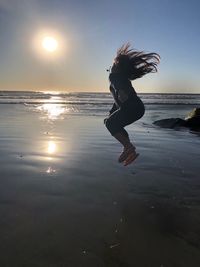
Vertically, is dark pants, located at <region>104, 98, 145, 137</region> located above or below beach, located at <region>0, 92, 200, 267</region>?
above

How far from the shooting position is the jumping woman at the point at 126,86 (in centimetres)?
671

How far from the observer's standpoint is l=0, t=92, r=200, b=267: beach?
378 cm

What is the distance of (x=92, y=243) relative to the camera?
4035 mm

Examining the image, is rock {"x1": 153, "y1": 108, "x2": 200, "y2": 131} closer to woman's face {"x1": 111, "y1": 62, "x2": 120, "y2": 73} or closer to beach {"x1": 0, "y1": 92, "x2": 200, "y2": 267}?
beach {"x1": 0, "y1": 92, "x2": 200, "y2": 267}

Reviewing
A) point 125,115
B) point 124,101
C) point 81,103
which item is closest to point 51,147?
point 125,115

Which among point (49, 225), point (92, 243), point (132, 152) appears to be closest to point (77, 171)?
point (132, 152)

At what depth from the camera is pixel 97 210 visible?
505 centimetres

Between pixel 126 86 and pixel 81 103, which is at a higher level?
pixel 126 86

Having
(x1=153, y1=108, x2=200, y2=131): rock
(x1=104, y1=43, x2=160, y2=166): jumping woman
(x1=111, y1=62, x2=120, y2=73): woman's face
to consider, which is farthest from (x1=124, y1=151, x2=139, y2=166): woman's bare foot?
(x1=153, y1=108, x2=200, y2=131): rock

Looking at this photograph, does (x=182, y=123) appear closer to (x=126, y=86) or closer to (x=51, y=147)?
(x=51, y=147)

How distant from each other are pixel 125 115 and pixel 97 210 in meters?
2.30

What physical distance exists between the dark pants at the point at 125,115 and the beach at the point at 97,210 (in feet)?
3.09

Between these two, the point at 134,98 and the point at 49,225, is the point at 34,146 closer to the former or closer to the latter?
the point at 134,98

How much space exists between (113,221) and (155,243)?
75cm
